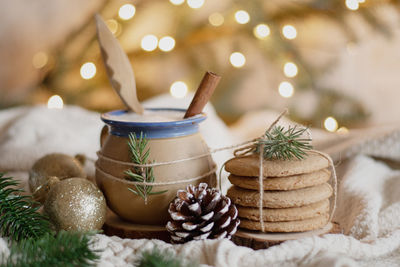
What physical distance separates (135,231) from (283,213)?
0.21 m

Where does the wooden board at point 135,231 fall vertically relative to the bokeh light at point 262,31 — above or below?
below

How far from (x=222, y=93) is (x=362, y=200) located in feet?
2.72

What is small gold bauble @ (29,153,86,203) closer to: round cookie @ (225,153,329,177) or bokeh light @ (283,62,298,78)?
round cookie @ (225,153,329,177)

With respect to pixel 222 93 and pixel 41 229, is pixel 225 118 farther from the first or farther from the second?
pixel 41 229

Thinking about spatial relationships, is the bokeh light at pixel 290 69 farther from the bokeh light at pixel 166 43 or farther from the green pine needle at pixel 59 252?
the green pine needle at pixel 59 252

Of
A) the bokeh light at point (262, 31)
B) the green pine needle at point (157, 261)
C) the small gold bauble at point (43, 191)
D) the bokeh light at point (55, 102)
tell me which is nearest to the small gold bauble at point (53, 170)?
the small gold bauble at point (43, 191)

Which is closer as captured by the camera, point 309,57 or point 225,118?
point 309,57

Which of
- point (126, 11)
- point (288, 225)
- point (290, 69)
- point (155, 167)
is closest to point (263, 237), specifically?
point (288, 225)

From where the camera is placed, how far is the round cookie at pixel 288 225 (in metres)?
0.62

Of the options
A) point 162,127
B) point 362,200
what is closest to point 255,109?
point 362,200

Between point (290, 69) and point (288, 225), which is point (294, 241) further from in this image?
point (290, 69)

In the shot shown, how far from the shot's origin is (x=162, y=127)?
647mm

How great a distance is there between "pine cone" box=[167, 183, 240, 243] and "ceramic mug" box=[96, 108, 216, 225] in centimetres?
4

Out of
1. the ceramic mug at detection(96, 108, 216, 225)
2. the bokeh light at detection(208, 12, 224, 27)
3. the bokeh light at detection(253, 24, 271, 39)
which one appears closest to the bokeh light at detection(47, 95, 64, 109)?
the bokeh light at detection(208, 12, 224, 27)
